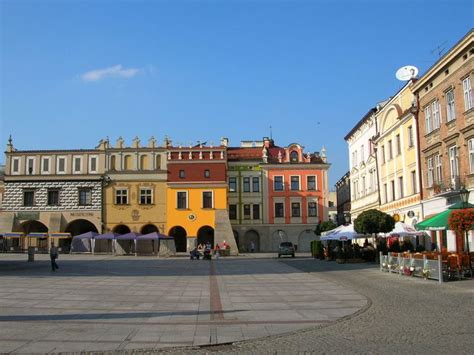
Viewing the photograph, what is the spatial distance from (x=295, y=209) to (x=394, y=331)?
197ft

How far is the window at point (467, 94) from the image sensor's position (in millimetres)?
25484

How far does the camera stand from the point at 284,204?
70062mm

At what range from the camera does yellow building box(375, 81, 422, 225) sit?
33969mm

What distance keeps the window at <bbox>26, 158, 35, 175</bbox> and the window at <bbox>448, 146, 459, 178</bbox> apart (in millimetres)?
53336

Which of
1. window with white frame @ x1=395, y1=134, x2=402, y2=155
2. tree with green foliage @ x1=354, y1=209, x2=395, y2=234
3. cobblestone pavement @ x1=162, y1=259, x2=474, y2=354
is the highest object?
window with white frame @ x1=395, y1=134, x2=402, y2=155

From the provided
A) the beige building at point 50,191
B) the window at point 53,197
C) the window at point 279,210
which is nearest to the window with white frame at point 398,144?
the window at point 279,210

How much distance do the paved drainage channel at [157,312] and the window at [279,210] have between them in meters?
49.3

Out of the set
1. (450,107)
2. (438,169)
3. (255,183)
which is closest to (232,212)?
(255,183)

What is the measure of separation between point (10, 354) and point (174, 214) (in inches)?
2239

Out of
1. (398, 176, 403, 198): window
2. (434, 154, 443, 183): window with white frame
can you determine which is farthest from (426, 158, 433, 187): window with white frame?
(398, 176, 403, 198): window

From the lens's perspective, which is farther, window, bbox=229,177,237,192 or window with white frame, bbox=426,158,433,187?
window, bbox=229,177,237,192

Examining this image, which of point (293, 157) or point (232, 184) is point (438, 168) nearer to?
point (293, 157)

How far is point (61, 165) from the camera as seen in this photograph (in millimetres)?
66312

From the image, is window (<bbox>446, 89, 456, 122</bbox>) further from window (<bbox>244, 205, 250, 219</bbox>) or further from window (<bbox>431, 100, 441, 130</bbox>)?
window (<bbox>244, 205, 250, 219</bbox>)
